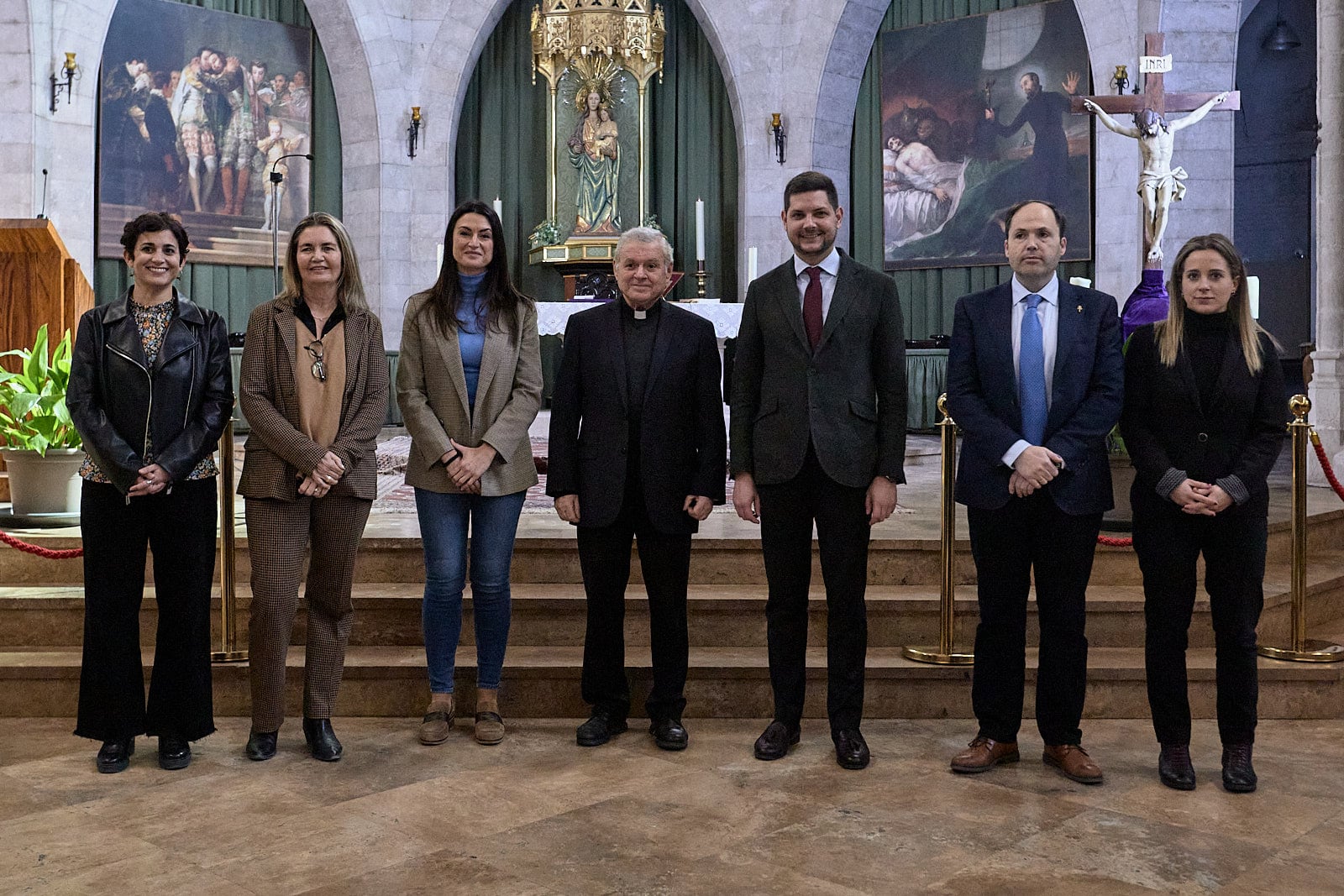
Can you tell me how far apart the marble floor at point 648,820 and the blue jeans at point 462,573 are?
27 centimetres

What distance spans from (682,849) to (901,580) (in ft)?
6.66

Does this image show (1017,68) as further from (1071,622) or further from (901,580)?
(1071,622)

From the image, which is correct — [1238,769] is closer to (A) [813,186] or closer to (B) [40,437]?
(A) [813,186]

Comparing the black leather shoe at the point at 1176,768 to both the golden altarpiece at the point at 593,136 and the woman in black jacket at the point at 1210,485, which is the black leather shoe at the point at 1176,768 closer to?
the woman in black jacket at the point at 1210,485

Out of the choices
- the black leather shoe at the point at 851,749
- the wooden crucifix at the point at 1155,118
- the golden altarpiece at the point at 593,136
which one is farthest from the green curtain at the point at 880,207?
the black leather shoe at the point at 851,749

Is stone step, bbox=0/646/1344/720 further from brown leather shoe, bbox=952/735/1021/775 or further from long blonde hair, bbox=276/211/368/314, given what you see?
long blonde hair, bbox=276/211/368/314

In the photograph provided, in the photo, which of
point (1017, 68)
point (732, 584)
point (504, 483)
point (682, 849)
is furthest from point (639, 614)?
point (1017, 68)

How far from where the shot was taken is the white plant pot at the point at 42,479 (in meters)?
4.90

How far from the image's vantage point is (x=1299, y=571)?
167 inches

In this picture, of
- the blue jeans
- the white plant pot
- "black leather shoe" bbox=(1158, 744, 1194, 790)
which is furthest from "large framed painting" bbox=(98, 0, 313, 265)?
"black leather shoe" bbox=(1158, 744, 1194, 790)

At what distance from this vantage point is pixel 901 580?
455cm

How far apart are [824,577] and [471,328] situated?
128 cm

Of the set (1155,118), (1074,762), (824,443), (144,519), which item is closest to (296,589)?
(144,519)

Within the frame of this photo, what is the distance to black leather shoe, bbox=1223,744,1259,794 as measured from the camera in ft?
10.5
